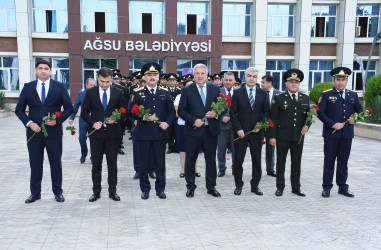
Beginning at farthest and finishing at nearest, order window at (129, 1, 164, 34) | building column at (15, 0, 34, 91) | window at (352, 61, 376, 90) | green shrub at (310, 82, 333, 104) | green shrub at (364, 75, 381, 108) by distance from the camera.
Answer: window at (352, 61, 376, 90) < window at (129, 1, 164, 34) < building column at (15, 0, 34, 91) < green shrub at (310, 82, 333, 104) < green shrub at (364, 75, 381, 108)

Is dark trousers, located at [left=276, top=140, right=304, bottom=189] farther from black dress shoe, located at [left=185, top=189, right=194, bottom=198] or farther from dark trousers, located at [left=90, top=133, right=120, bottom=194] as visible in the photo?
dark trousers, located at [left=90, top=133, right=120, bottom=194]

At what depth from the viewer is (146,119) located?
5.12 metres

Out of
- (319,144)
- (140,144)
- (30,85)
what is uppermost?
(30,85)

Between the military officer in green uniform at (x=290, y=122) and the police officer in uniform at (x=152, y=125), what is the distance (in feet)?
5.77

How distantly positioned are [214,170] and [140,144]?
1.28m

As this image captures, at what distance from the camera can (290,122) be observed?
5.53 meters

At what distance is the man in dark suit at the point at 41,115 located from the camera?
4988 millimetres

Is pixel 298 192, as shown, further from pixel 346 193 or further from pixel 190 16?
pixel 190 16

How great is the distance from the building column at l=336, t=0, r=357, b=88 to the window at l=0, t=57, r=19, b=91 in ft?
Answer: 73.8

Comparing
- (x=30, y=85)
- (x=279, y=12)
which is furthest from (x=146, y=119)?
(x=279, y=12)


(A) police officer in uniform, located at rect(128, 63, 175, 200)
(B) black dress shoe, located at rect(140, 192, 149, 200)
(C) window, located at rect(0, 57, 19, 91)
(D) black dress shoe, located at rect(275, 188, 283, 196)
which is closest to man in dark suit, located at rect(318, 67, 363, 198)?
(D) black dress shoe, located at rect(275, 188, 283, 196)

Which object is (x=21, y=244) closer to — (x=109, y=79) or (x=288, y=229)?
(x=109, y=79)

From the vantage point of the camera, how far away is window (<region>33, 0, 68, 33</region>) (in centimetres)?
2284

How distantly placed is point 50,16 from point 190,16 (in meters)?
9.47
